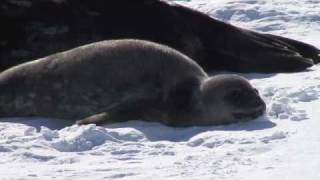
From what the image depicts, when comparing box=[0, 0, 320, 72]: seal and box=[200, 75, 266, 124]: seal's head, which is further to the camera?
box=[0, 0, 320, 72]: seal

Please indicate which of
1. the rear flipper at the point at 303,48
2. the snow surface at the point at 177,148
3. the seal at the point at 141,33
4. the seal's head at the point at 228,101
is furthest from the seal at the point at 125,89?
the rear flipper at the point at 303,48

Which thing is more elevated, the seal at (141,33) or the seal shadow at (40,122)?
the seal at (141,33)

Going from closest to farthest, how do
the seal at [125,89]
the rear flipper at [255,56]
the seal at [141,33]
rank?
1. the seal at [125,89]
2. the seal at [141,33]
3. the rear flipper at [255,56]

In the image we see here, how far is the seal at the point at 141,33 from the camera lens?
22.2ft

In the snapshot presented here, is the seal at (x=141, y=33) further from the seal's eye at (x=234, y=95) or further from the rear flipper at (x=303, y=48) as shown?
the seal's eye at (x=234, y=95)

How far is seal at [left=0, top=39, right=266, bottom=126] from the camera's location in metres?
5.43

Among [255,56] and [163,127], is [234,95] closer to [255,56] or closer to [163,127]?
[163,127]

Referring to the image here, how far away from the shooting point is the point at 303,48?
7438mm

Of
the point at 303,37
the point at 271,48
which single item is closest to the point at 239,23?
the point at 303,37

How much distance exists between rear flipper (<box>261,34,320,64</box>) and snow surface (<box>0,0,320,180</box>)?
1.27m

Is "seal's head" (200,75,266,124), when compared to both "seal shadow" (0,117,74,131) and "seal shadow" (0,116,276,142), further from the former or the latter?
"seal shadow" (0,117,74,131)

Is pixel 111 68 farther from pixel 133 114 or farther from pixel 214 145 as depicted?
pixel 214 145

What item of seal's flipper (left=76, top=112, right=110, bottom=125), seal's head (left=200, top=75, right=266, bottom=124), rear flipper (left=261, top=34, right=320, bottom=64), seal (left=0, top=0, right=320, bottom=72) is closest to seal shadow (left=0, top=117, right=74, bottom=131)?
seal's flipper (left=76, top=112, right=110, bottom=125)

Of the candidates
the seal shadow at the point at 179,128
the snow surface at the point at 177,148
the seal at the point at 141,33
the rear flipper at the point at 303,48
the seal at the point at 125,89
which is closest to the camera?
the snow surface at the point at 177,148
